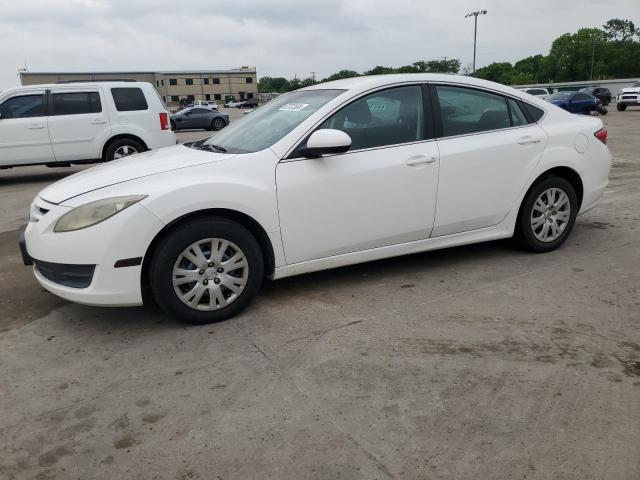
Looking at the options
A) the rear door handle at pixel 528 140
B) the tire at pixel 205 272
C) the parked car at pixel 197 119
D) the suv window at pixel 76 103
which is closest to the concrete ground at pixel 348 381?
the tire at pixel 205 272

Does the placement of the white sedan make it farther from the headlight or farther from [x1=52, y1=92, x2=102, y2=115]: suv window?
[x1=52, y1=92, x2=102, y2=115]: suv window

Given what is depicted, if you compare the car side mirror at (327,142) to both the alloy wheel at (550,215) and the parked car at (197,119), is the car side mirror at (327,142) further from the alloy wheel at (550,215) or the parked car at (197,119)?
the parked car at (197,119)

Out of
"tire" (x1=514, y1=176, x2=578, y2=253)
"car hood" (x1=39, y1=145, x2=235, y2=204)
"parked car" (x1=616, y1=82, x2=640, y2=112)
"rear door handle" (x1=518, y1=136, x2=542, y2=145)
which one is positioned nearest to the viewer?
"car hood" (x1=39, y1=145, x2=235, y2=204)

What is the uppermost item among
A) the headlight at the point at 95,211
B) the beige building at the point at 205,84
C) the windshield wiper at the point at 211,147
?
the beige building at the point at 205,84

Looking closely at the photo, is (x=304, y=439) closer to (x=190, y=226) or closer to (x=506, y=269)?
(x=190, y=226)

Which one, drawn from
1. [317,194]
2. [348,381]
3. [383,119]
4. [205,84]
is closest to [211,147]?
[317,194]

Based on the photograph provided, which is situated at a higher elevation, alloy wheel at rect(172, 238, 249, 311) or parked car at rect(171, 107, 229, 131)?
parked car at rect(171, 107, 229, 131)

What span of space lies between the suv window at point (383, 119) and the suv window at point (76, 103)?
25.4 feet

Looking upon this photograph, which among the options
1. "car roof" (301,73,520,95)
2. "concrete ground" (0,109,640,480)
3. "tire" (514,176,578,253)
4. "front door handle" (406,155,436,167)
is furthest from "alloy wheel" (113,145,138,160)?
"tire" (514,176,578,253)

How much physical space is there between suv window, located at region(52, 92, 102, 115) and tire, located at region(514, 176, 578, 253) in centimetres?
837

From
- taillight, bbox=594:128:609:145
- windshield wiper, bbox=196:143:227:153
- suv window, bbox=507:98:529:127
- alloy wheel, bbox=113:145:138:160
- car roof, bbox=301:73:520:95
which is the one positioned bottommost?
alloy wheel, bbox=113:145:138:160

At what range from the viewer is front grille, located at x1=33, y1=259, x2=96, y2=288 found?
3418mm

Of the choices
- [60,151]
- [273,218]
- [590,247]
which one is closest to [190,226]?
[273,218]

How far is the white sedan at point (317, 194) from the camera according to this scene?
11.3 feet
